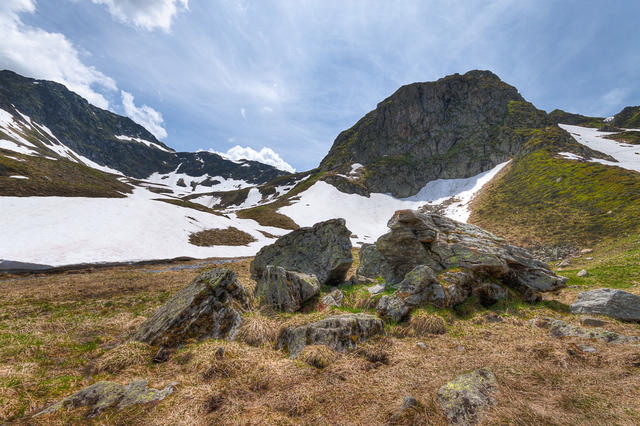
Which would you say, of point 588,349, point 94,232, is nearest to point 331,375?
point 588,349

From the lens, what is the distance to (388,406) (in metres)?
5.29

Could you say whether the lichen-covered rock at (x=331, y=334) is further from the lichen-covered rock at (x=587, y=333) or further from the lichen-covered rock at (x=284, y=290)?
the lichen-covered rock at (x=587, y=333)

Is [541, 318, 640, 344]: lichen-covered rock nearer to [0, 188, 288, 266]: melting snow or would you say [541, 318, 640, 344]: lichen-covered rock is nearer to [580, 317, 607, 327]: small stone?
[580, 317, 607, 327]: small stone

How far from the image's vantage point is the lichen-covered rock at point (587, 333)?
293 inches

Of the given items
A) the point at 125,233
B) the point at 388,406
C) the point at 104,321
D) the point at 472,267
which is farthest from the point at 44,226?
the point at 472,267

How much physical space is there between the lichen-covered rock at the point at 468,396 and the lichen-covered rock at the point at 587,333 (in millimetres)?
5489

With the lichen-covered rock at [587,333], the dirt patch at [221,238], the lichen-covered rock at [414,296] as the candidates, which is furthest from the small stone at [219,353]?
the dirt patch at [221,238]

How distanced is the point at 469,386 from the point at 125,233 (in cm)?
4511

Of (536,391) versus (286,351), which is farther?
(286,351)

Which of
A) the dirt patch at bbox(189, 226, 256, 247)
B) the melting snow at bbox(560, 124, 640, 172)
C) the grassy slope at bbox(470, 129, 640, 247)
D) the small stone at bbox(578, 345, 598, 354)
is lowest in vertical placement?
the dirt patch at bbox(189, 226, 256, 247)

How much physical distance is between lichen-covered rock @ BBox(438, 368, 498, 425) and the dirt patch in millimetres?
45718

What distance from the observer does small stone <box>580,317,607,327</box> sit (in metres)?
9.23

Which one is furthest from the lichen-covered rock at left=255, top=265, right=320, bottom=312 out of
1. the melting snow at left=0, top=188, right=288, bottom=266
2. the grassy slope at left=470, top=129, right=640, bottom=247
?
the grassy slope at left=470, top=129, right=640, bottom=247

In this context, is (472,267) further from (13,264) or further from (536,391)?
Result: (13,264)
